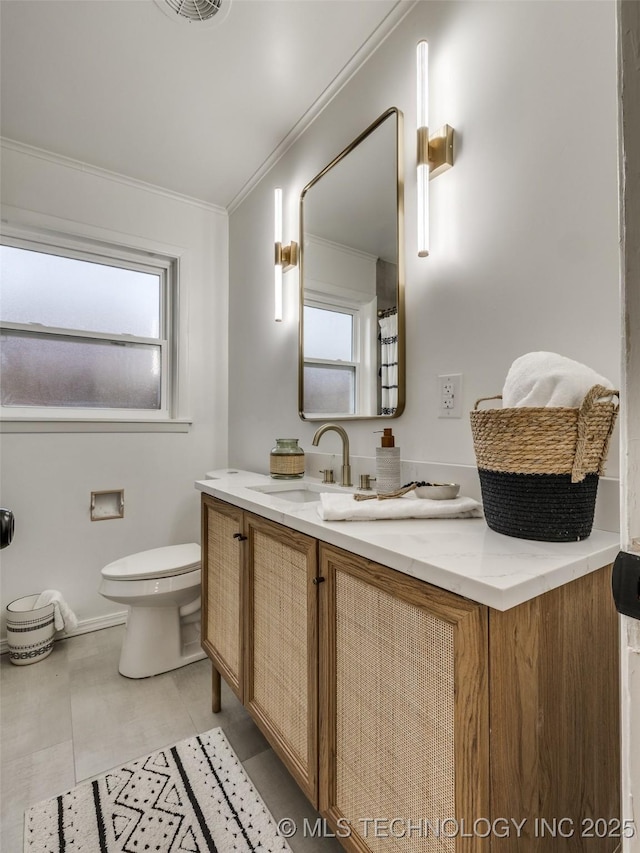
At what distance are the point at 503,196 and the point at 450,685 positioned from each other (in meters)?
1.14

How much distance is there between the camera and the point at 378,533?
0.86m

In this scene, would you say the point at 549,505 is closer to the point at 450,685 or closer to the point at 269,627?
the point at 450,685

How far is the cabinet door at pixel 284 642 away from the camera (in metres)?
0.99

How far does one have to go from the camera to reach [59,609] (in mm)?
2016

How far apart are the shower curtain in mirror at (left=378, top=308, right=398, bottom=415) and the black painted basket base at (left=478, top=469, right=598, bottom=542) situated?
2.09 feet

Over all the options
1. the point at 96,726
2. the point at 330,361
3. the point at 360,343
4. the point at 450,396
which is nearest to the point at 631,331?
the point at 450,396

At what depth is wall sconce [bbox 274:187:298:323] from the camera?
2.00 metres

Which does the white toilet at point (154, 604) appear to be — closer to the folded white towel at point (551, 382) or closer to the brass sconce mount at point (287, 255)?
the brass sconce mount at point (287, 255)

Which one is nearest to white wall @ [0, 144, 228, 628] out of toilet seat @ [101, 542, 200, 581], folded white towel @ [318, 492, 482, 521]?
toilet seat @ [101, 542, 200, 581]

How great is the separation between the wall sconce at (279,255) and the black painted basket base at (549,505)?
154 cm

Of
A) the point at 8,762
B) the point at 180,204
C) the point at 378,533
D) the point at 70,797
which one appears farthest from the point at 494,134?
the point at 8,762

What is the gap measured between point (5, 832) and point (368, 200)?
2212 mm

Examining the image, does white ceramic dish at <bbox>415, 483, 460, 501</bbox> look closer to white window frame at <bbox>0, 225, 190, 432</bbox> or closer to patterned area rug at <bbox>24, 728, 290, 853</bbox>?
patterned area rug at <bbox>24, 728, 290, 853</bbox>

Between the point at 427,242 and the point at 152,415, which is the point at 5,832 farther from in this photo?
the point at 427,242
